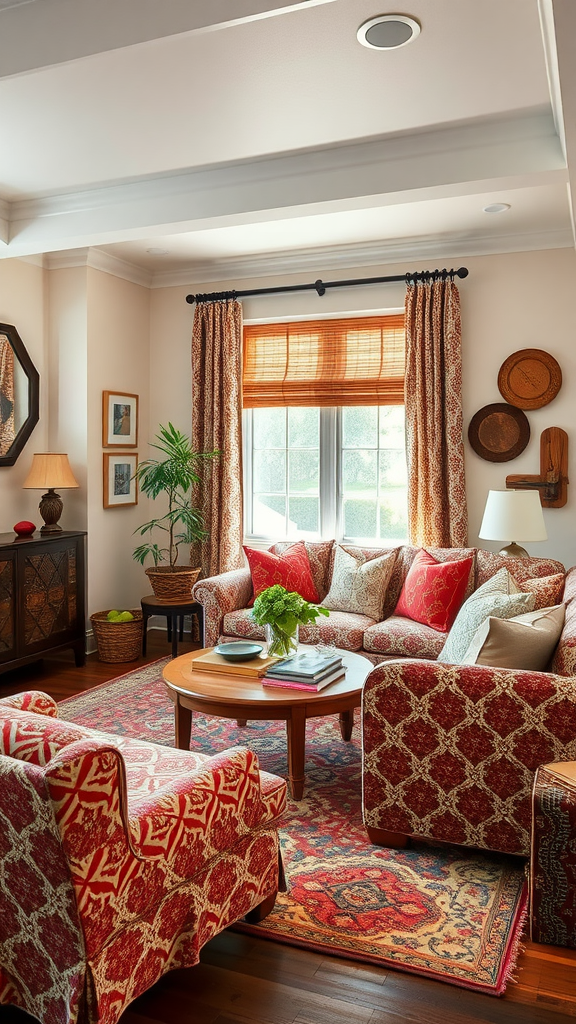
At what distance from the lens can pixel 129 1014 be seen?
1.88 meters

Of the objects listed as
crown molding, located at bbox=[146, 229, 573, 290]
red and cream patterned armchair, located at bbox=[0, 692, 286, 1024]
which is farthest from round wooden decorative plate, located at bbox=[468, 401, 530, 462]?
red and cream patterned armchair, located at bbox=[0, 692, 286, 1024]

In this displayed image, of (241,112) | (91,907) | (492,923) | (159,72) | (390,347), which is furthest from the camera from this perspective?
(390,347)

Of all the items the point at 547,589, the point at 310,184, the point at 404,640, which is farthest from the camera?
the point at 404,640

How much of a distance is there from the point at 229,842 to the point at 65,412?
402 cm

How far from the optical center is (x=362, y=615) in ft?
15.2

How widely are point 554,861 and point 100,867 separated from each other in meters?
1.27

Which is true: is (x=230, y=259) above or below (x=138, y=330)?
above

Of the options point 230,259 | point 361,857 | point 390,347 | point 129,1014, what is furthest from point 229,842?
point 230,259

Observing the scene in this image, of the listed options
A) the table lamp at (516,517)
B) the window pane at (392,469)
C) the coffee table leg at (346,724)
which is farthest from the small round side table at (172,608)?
the table lamp at (516,517)

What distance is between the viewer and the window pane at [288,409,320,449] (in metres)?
5.64

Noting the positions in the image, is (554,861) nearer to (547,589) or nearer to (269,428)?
(547,589)

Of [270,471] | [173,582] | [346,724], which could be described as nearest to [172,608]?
[173,582]

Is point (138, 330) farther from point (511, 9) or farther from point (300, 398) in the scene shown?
point (511, 9)

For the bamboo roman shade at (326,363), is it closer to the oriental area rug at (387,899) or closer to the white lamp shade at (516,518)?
the white lamp shade at (516,518)
